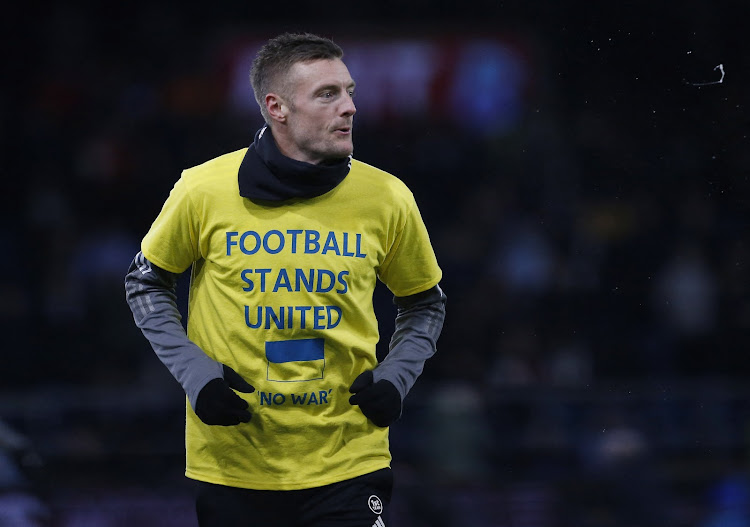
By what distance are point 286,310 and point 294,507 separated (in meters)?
0.48

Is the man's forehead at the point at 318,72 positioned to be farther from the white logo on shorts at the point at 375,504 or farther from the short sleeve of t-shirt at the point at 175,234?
the white logo on shorts at the point at 375,504

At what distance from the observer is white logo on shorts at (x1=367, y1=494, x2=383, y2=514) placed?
297cm

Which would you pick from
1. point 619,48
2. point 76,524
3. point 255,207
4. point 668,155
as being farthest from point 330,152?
point 76,524

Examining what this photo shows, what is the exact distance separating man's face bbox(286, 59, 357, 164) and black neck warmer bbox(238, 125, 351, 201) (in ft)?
0.16

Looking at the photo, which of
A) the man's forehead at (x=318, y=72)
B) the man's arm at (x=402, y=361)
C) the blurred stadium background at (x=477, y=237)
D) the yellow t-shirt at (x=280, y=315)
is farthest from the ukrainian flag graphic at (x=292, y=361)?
the blurred stadium background at (x=477, y=237)

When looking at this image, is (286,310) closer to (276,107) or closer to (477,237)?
(276,107)

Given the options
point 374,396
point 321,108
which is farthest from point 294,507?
point 321,108

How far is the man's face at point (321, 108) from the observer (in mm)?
2943

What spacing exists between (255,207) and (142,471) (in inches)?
142

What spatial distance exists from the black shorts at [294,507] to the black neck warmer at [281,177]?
0.71 m

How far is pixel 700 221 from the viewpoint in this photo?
6488mm

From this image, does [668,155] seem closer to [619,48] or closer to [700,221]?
[619,48]

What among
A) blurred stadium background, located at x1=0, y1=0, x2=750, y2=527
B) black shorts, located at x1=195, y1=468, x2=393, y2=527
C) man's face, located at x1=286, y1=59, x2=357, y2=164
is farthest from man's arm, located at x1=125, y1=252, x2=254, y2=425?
blurred stadium background, located at x1=0, y1=0, x2=750, y2=527

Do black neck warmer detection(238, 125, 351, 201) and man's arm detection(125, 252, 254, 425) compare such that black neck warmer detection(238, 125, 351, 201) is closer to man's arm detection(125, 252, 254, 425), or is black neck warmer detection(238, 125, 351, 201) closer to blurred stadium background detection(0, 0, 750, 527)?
man's arm detection(125, 252, 254, 425)
